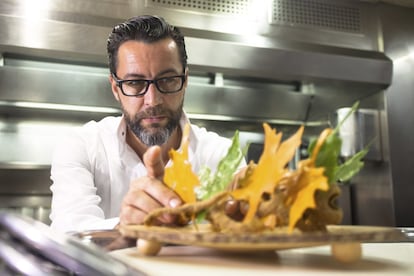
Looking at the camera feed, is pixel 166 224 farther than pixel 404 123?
No

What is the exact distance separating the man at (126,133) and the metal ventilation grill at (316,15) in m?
1.10

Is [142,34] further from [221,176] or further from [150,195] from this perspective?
[221,176]

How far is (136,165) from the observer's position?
1515 millimetres

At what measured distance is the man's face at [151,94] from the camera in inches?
52.1

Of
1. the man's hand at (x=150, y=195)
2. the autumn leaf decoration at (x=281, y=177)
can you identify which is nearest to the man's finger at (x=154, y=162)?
the man's hand at (x=150, y=195)

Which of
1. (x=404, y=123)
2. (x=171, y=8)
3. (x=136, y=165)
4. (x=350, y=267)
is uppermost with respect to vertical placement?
(x=171, y=8)

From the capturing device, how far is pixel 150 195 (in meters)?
0.62

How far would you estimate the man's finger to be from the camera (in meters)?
0.54

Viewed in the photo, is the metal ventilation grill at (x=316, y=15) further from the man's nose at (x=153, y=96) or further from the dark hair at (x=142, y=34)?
the man's nose at (x=153, y=96)

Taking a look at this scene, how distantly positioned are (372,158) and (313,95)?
51 centimetres

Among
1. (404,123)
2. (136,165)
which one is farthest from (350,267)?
(404,123)

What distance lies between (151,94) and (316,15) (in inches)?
59.9

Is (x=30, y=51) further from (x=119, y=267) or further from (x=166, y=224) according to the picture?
(x=119, y=267)

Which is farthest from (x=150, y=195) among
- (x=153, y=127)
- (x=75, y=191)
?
(x=153, y=127)
